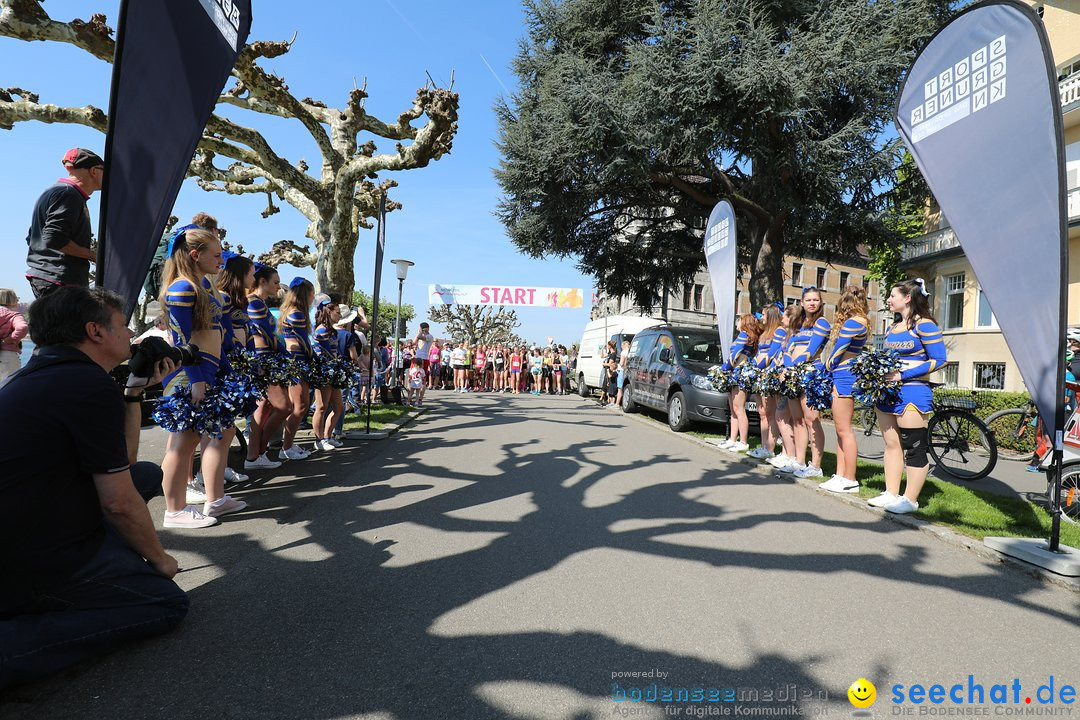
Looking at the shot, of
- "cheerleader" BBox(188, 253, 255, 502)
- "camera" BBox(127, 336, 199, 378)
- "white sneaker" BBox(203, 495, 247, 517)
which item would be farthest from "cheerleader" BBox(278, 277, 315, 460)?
"camera" BBox(127, 336, 199, 378)

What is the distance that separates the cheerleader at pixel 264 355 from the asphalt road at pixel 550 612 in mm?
996

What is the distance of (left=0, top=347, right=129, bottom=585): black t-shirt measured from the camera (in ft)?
7.27

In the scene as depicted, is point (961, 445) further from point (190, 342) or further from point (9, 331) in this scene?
point (9, 331)

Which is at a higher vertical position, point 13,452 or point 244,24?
point 244,24

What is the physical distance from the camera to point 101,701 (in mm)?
2123

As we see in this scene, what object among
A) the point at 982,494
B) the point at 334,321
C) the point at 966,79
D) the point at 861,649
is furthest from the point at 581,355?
the point at 861,649

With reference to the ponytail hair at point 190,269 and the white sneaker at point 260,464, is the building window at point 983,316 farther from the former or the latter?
the ponytail hair at point 190,269

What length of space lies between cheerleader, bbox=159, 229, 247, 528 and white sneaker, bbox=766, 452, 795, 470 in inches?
228

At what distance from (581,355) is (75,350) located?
2103cm

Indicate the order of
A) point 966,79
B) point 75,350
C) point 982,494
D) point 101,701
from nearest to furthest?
point 101,701 < point 75,350 < point 966,79 < point 982,494

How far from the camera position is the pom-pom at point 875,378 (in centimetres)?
527

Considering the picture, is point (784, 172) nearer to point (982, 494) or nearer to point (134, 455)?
point (982, 494)

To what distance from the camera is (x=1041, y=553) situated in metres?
3.95

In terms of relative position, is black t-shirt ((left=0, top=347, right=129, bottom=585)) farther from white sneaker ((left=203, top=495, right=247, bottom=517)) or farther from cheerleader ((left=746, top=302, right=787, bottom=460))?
cheerleader ((left=746, top=302, right=787, bottom=460))
